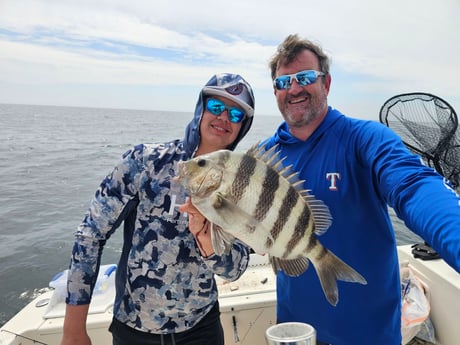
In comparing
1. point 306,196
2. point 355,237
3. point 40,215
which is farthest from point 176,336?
point 40,215

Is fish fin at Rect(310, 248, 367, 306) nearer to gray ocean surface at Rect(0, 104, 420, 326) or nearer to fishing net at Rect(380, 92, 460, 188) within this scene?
fishing net at Rect(380, 92, 460, 188)

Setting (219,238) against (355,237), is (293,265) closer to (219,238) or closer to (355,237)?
(219,238)

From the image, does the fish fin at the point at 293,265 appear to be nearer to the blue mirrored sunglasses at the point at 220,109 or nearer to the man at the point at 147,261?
the man at the point at 147,261

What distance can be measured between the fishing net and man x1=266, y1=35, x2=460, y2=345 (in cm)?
136

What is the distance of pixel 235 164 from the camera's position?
1440 mm

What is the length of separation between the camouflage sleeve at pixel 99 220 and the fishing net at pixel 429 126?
2.53m

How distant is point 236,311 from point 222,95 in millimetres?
2138

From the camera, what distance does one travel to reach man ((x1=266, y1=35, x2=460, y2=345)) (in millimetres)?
1936

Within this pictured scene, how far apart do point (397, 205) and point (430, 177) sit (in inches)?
6.7

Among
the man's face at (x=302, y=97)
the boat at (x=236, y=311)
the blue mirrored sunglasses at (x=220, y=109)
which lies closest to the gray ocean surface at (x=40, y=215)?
the boat at (x=236, y=311)

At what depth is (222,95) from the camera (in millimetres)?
1862

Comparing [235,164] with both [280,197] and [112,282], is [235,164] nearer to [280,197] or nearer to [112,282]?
[280,197]

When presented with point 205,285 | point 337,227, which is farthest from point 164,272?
point 337,227

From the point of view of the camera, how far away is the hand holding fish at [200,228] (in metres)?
1.47
